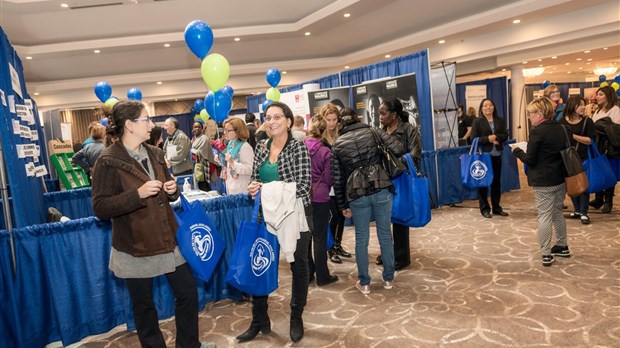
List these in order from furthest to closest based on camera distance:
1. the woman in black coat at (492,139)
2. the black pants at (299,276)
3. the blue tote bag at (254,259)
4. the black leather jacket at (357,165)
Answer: the woman in black coat at (492,139) → the black leather jacket at (357,165) → the black pants at (299,276) → the blue tote bag at (254,259)

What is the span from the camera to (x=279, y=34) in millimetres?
9359

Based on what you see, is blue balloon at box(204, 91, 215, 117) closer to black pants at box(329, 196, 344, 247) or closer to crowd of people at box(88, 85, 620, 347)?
crowd of people at box(88, 85, 620, 347)

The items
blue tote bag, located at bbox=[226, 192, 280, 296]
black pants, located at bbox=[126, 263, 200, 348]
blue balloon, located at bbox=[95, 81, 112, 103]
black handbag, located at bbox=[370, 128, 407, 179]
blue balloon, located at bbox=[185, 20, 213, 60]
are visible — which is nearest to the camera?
black pants, located at bbox=[126, 263, 200, 348]

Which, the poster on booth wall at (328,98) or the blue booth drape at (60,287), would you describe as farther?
the poster on booth wall at (328,98)

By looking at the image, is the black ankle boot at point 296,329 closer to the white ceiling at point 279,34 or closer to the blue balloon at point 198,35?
the blue balloon at point 198,35

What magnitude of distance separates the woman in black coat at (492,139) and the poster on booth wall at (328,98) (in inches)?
86.9

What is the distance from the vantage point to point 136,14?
310 inches

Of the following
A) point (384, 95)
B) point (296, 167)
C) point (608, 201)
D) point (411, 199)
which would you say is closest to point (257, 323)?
point (296, 167)

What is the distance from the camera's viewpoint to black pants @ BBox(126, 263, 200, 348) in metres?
2.01

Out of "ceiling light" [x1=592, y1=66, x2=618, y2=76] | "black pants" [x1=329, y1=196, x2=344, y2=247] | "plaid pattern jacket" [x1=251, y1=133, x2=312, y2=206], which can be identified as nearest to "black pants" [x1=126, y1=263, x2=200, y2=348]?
"plaid pattern jacket" [x1=251, y1=133, x2=312, y2=206]

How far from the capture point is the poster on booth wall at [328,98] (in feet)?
22.3

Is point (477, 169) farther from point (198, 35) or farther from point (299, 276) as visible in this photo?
point (198, 35)

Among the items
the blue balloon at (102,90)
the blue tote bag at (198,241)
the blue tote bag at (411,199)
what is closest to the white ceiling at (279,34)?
the blue balloon at (102,90)

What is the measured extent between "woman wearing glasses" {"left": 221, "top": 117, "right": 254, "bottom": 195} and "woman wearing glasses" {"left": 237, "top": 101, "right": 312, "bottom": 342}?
1011 millimetres
